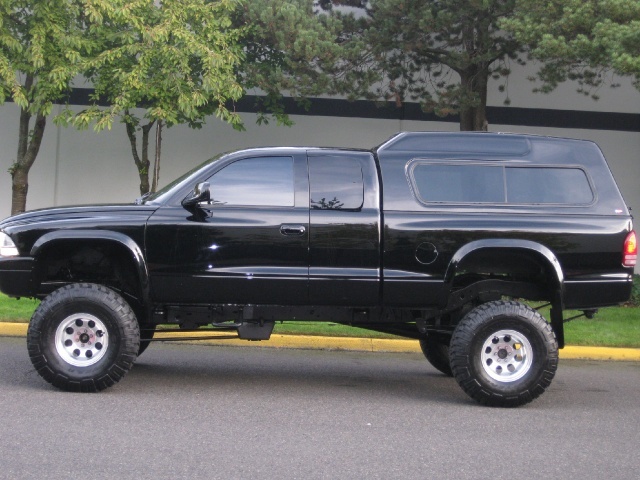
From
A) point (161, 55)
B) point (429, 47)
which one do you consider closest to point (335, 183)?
point (161, 55)

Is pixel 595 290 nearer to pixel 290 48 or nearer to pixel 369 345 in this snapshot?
pixel 369 345

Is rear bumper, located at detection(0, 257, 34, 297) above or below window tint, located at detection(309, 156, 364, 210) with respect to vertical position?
below

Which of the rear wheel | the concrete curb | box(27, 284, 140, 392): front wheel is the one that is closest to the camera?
box(27, 284, 140, 392): front wheel

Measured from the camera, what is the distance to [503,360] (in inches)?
299

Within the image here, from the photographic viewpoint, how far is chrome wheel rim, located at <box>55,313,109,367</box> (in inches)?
293

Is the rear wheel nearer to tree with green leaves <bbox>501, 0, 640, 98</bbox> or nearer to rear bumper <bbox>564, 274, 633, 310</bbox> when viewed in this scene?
rear bumper <bbox>564, 274, 633, 310</bbox>

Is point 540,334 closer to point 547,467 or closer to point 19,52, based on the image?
point 547,467

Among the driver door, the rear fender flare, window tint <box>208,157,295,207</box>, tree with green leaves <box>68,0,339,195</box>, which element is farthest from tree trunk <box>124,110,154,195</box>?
the rear fender flare

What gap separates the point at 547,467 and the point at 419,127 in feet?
44.9

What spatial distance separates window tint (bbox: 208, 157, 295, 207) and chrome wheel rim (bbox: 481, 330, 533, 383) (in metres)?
2.02

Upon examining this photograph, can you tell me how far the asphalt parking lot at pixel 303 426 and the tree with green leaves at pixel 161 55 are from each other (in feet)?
16.1

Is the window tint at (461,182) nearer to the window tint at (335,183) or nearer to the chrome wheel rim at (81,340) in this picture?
the window tint at (335,183)

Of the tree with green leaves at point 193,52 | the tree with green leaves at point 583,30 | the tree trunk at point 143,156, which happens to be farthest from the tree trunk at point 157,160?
the tree with green leaves at point 583,30

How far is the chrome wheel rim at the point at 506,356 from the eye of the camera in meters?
7.53
